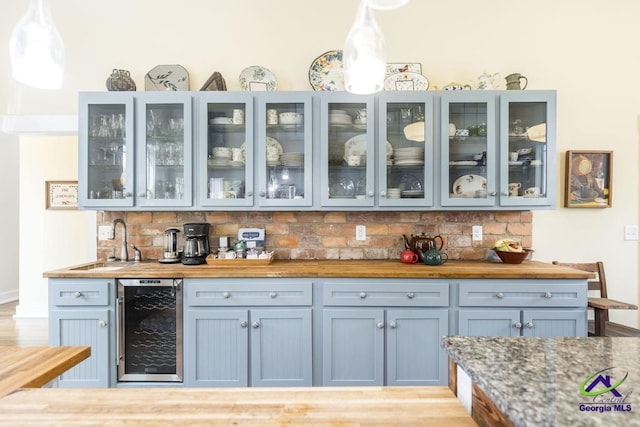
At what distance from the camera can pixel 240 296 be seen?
2.16 meters

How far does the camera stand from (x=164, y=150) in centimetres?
254

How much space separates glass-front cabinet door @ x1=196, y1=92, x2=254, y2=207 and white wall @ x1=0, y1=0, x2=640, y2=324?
1.35ft

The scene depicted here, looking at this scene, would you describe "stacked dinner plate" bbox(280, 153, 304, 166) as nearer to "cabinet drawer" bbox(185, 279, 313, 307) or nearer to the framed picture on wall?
"cabinet drawer" bbox(185, 279, 313, 307)

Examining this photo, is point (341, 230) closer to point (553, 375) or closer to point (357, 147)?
point (357, 147)

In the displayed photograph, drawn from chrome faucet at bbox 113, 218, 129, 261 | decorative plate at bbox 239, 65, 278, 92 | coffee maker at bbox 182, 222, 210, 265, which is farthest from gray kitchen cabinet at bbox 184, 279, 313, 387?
decorative plate at bbox 239, 65, 278, 92

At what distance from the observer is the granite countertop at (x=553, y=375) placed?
0.60m

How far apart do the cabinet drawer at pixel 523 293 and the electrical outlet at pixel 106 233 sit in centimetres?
279

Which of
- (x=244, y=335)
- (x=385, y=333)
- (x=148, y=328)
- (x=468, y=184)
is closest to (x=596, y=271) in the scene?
(x=468, y=184)

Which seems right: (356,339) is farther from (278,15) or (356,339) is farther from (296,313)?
(278,15)

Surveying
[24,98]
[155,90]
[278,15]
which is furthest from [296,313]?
[24,98]

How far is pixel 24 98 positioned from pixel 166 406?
3.36 meters

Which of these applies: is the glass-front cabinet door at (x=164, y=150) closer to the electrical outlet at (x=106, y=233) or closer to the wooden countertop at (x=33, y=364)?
the electrical outlet at (x=106, y=233)

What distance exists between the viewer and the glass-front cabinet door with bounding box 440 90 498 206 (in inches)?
96.5

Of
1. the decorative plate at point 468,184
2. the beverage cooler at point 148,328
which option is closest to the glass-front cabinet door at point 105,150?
the beverage cooler at point 148,328
